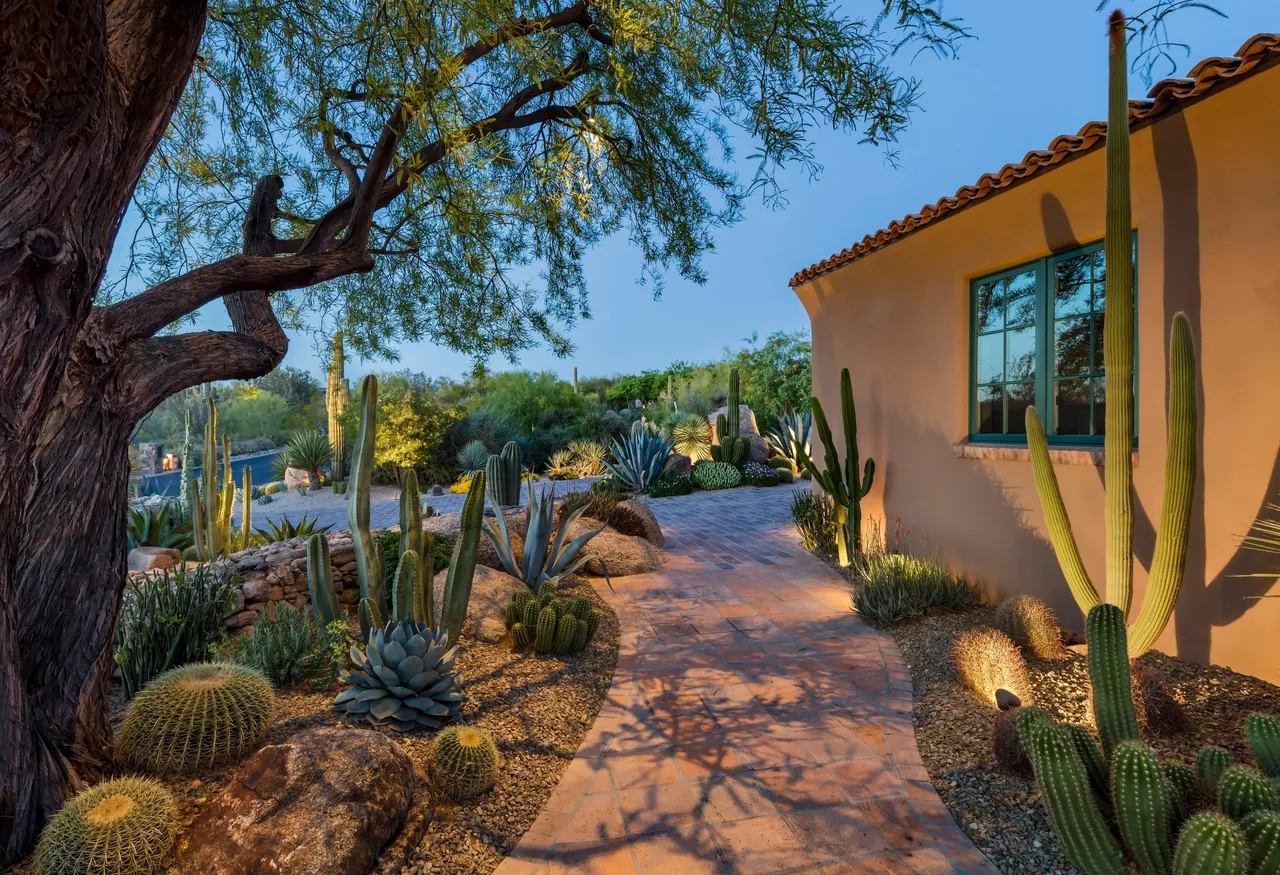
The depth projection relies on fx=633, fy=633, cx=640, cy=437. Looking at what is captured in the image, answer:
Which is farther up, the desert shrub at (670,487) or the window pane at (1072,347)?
the window pane at (1072,347)

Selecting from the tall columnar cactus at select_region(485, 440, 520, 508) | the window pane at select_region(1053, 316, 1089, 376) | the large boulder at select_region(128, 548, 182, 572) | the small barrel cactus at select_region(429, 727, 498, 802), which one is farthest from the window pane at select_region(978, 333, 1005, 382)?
the large boulder at select_region(128, 548, 182, 572)

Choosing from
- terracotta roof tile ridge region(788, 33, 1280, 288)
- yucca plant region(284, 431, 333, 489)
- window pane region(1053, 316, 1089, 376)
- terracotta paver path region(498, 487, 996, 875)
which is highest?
terracotta roof tile ridge region(788, 33, 1280, 288)

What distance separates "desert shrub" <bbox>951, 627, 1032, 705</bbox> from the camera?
3580 mm

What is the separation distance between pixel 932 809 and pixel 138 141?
4349 millimetres

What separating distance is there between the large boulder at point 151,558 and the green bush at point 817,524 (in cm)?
704

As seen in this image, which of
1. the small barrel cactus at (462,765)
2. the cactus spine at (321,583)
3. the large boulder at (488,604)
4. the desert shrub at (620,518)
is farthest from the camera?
the desert shrub at (620,518)

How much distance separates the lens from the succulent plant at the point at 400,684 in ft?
10.6

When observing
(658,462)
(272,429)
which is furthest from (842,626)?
(272,429)

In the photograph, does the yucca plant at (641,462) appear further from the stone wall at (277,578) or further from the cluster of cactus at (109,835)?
the cluster of cactus at (109,835)

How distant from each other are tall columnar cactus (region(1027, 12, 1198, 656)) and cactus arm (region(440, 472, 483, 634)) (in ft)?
12.3

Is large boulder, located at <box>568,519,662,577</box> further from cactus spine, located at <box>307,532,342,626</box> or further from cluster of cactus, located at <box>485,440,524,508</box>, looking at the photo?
cactus spine, located at <box>307,532,342,626</box>

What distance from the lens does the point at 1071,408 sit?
4902mm

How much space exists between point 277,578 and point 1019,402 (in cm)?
633

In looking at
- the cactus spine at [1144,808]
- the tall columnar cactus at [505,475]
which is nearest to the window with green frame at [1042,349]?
the cactus spine at [1144,808]
